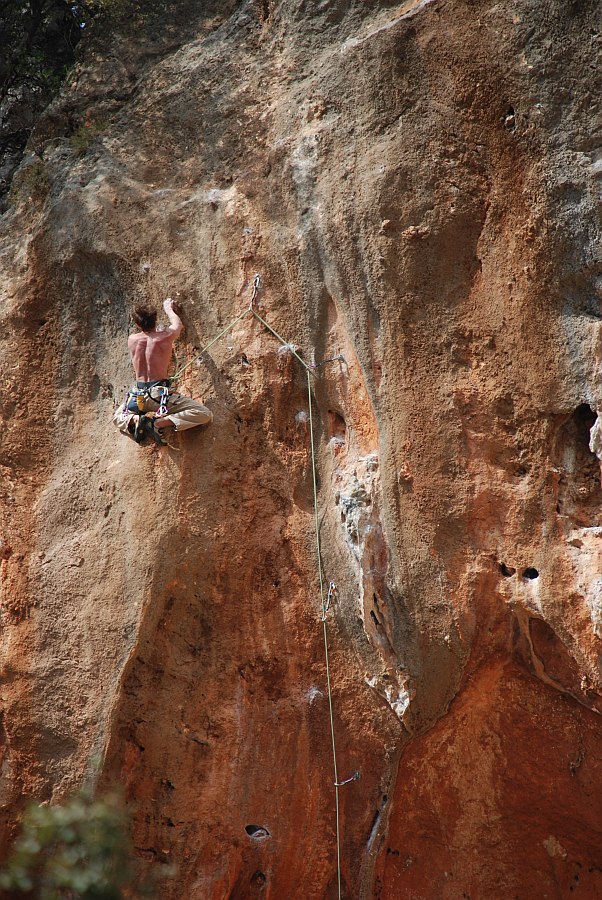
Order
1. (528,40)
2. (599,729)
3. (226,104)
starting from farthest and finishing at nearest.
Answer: (226,104) → (599,729) → (528,40)

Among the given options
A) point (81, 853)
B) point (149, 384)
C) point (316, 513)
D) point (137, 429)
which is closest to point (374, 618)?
point (316, 513)

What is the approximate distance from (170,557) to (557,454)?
2.87 m

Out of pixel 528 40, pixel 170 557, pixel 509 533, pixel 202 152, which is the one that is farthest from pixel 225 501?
pixel 528 40

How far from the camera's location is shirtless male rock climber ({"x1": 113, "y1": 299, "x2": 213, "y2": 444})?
6980 millimetres

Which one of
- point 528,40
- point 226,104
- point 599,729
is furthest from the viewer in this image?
point 226,104

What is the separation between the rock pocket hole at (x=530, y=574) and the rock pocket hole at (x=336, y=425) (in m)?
1.65

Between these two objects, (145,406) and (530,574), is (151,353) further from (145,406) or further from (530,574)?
(530,574)

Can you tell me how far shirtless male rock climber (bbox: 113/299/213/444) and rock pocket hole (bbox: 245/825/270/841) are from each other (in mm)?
2991

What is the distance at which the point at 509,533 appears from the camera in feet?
21.9

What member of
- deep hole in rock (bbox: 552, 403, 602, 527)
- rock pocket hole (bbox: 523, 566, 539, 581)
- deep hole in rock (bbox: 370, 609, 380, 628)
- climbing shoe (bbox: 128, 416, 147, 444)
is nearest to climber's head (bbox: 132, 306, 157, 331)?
climbing shoe (bbox: 128, 416, 147, 444)

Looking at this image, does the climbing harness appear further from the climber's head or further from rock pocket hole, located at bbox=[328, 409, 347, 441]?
the climber's head

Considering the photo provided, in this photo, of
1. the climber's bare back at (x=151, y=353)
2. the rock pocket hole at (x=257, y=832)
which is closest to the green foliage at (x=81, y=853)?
the rock pocket hole at (x=257, y=832)

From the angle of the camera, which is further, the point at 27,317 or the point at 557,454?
the point at 27,317

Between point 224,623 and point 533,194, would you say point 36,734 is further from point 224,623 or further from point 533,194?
point 533,194
